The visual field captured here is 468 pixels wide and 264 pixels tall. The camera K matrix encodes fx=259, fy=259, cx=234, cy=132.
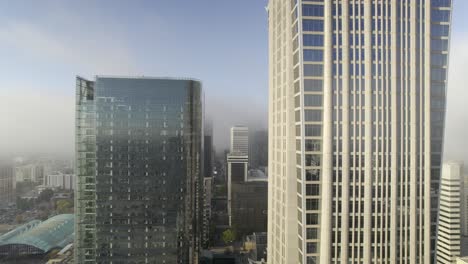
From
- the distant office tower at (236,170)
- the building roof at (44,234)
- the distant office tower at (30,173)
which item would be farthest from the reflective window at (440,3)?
the building roof at (44,234)

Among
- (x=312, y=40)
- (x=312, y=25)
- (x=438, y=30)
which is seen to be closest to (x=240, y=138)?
(x=312, y=40)

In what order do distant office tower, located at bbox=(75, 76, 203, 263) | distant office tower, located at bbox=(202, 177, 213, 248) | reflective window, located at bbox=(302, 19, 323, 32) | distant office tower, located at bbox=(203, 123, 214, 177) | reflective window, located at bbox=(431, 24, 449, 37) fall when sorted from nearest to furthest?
1. reflective window, located at bbox=(302, 19, 323, 32)
2. reflective window, located at bbox=(431, 24, 449, 37)
3. distant office tower, located at bbox=(75, 76, 203, 263)
4. distant office tower, located at bbox=(202, 177, 213, 248)
5. distant office tower, located at bbox=(203, 123, 214, 177)

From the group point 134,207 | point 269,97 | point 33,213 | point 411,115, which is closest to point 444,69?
point 411,115

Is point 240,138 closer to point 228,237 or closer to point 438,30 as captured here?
point 228,237

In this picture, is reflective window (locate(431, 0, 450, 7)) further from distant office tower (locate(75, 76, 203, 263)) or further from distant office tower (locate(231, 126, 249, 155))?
distant office tower (locate(231, 126, 249, 155))

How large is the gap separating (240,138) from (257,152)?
11.8 metres

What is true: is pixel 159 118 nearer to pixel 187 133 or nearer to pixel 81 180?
pixel 187 133

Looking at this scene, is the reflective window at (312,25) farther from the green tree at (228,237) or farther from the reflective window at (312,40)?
the green tree at (228,237)

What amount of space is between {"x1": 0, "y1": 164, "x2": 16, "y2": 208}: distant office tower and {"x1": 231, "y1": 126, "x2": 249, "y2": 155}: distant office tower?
7652 centimetres

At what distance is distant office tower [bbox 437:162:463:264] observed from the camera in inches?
2393

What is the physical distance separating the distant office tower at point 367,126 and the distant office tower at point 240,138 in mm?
88430

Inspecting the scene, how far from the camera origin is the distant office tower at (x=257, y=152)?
99.1 m

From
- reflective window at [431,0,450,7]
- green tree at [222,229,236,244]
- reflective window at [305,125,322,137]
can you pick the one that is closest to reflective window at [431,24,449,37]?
reflective window at [431,0,450,7]

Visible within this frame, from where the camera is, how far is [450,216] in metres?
61.7
